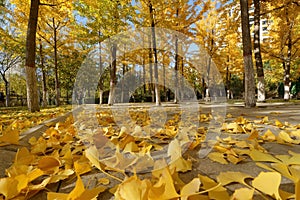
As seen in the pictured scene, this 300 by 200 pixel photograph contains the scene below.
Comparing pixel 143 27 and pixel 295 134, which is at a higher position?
pixel 143 27

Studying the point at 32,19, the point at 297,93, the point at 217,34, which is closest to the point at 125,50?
the point at 32,19

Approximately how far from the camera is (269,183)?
2.25 feet

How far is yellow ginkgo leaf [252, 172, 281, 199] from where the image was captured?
2.17 feet

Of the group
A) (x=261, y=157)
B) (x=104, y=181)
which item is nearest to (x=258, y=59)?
(x=261, y=157)

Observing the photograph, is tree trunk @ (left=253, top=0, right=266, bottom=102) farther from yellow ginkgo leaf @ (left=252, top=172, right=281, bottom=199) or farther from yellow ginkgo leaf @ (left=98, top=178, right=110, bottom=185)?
yellow ginkgo leaf @ (left=98, top=178, right=110, bottom=185)

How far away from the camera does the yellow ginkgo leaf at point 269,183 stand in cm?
66

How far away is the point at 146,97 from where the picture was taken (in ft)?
79.9

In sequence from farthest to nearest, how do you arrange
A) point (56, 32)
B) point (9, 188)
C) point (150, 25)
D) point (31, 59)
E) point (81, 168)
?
→ point (56, 32) < point (150, 25) < point (31, 59) < point (81, 168) < point (9, 188)

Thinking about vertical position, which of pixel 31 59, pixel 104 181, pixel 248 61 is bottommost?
pixel 104 181

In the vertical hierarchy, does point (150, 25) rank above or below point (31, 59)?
above

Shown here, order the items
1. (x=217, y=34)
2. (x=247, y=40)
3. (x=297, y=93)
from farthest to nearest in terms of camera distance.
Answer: (x=297, y=93)
(x=217, y=34)
(x=247, y=40)

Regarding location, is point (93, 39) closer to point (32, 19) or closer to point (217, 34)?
point (32, 19)

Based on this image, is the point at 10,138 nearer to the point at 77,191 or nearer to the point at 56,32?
the point at 77,191

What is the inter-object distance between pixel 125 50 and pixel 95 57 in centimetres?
283
